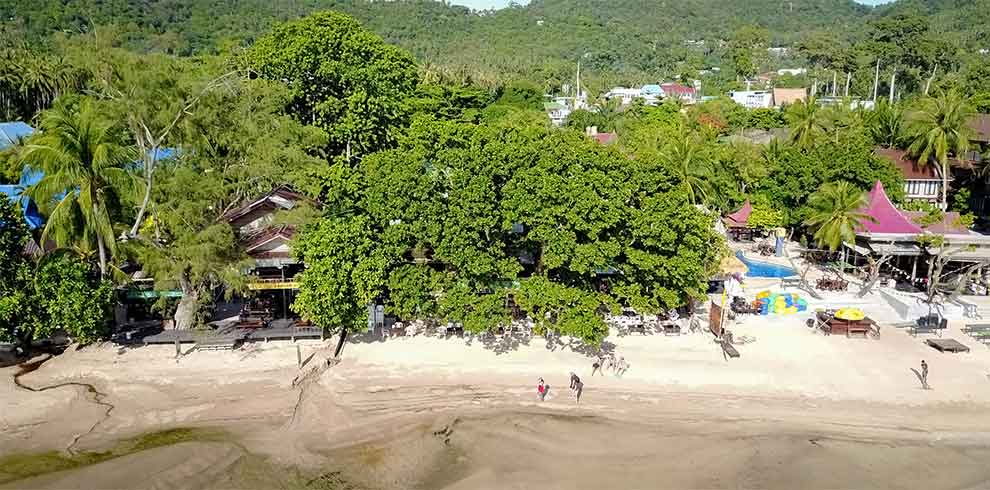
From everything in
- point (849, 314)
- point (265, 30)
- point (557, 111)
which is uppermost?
point (265, 30)

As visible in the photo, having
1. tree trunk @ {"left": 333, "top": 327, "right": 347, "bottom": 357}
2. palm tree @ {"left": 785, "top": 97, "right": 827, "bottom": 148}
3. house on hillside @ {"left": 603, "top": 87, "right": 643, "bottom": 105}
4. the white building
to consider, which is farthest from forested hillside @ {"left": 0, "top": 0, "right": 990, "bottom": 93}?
palm tree @ {"left": 785, "top": 97, "right": 827, "bottom": 148}

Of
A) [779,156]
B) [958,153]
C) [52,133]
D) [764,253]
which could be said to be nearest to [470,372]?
[52,133]

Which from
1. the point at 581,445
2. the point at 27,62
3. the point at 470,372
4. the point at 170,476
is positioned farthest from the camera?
the point at 27,62

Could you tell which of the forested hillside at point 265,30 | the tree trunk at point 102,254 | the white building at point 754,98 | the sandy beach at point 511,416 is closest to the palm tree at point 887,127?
the sandy beach at point 511,416

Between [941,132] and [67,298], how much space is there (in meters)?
48.7

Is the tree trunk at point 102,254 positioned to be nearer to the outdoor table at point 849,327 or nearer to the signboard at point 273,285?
the signboard at point 273,285

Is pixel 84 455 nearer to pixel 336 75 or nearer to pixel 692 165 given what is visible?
pixel 336 75

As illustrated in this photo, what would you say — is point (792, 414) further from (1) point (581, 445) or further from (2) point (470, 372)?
(2) point (470, 372)

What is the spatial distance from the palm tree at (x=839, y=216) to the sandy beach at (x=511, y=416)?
9.84 m

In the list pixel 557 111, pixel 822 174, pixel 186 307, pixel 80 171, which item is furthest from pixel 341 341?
pixel 557 111

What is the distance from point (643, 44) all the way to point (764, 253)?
169588 millimetres

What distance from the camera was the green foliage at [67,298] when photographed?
74.1 ft

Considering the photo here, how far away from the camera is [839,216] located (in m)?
33.6

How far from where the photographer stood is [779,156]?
43438 millimetres
